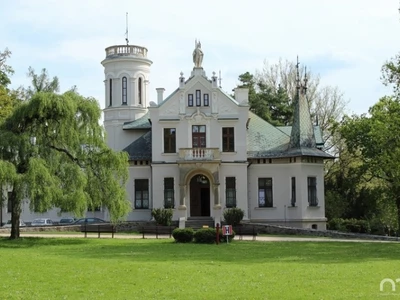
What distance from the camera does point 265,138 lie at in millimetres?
44188

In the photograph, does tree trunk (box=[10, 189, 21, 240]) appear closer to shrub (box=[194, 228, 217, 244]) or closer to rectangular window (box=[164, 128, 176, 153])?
shrub (box=[194, 228, 217, 244])

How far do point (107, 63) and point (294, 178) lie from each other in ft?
52.0

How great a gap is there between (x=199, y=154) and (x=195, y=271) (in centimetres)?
2410

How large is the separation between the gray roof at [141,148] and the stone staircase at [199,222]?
499 centimetres

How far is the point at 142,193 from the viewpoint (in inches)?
1704

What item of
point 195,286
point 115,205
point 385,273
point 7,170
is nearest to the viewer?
point 195,286

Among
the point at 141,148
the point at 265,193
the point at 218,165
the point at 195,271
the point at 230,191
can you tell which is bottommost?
the point at 195,271

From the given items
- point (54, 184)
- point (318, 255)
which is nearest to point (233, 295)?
point (318, 255)

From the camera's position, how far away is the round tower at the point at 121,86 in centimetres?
4759

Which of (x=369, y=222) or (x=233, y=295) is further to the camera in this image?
(x=369, y=222)

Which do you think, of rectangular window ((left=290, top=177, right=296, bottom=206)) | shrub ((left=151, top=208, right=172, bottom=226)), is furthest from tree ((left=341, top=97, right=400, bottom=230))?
shrub ((left=151, top=208, right=172, bottom=226))

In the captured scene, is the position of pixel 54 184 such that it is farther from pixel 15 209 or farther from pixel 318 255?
pixel 318 255

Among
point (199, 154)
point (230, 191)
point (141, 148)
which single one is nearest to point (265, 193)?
point (230, 191)

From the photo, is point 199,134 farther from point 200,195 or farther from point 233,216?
point 233,216
